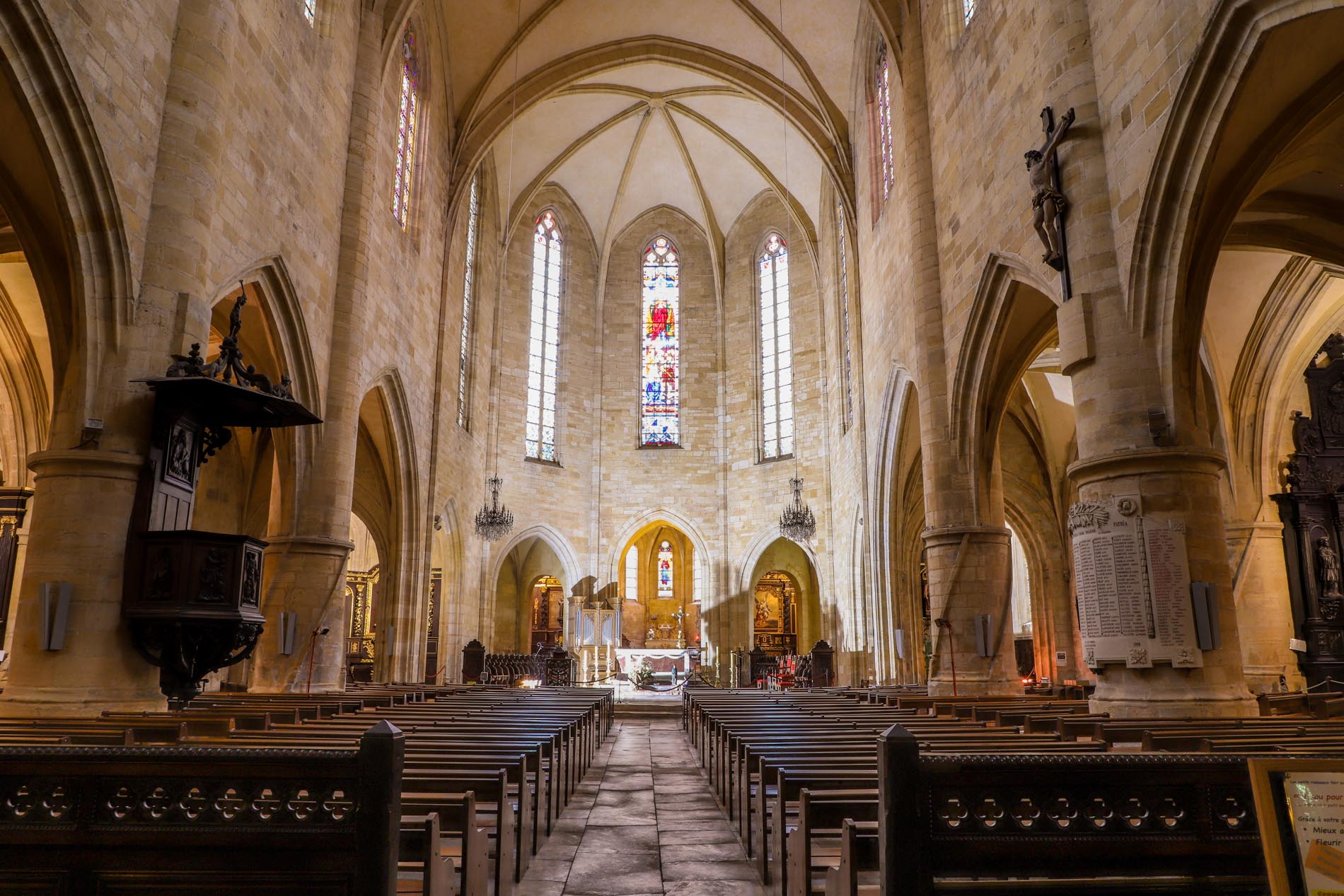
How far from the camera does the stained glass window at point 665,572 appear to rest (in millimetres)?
27328

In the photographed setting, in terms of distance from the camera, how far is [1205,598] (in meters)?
7.41

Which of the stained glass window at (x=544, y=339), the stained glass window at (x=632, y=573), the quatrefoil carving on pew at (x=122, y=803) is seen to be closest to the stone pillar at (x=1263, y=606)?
the quatrefoil carving on pew at (x=122, y=803)

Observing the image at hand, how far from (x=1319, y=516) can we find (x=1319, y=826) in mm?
14603

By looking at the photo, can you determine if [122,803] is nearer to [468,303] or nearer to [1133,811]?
[1133,811]

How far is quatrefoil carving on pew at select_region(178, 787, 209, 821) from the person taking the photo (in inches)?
103

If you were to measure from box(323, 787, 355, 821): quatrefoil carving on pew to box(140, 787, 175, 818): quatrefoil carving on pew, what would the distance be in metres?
0.43

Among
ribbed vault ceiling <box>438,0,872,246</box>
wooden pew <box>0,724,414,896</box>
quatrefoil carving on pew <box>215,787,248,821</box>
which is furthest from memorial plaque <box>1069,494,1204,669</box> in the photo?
ribbed vault ceiling <box>438,0,872,246</box>

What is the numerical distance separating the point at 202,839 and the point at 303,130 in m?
11.1

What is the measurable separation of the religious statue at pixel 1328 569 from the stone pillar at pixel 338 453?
14273mm

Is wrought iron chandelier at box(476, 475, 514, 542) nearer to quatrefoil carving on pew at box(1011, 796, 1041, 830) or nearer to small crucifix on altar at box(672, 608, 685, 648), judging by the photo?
small crucifix on altar at box(672, 608, 685, 648)

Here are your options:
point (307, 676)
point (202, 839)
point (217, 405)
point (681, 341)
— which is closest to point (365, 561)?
point (681, 341)

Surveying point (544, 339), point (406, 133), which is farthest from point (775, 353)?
point (406, 133)

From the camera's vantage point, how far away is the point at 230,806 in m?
2.62

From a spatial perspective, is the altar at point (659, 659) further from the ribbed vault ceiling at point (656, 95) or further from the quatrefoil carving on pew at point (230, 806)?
the quatrefoil carving on pew at point (230, 806)
